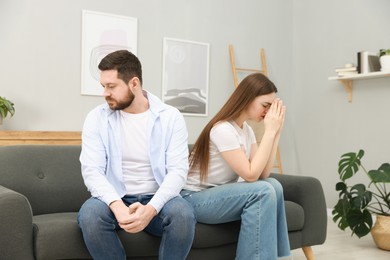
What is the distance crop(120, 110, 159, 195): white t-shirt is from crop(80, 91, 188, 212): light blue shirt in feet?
0.10

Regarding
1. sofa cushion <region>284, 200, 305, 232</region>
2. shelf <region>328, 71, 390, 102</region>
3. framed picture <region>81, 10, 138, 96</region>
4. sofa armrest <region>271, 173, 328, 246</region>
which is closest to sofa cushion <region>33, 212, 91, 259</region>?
sofa cushion <region>284, 200, 305, 232</region>

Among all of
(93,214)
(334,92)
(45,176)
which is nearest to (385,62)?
(334,92)

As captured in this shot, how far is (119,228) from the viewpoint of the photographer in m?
2.12

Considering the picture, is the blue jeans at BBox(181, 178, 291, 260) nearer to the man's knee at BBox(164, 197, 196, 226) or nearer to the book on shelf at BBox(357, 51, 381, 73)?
the man's knee at BBox(164, 197, 196, 226)

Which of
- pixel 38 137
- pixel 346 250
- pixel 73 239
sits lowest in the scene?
pixel 346 250

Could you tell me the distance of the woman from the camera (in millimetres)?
2193

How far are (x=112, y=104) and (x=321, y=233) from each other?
1468 millimetres

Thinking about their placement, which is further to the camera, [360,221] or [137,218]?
[360,221]

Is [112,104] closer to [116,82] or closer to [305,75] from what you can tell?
[116,82]

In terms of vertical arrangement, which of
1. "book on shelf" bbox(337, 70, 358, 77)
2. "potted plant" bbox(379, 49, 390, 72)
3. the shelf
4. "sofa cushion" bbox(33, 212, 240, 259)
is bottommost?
"sofa cushion" bbox(33, 212, 240, 259)

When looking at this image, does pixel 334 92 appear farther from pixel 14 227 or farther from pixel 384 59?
pixel 14 227

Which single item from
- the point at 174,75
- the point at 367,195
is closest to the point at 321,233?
the point at 367,195

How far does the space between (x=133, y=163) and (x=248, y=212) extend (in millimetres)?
567

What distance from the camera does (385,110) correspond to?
457cm
